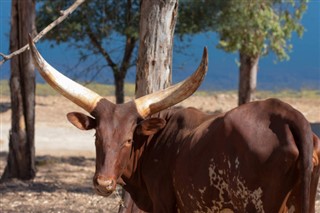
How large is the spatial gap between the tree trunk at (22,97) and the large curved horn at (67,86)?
17.8 ft

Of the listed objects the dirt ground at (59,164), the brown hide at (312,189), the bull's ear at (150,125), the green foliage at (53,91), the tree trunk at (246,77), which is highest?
the bull's ear at (150,125)

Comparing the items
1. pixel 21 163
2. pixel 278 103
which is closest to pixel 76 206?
pixel 21 163

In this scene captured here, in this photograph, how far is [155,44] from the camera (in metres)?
7.94

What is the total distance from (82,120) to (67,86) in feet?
1.24

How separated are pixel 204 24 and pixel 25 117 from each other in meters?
5.08

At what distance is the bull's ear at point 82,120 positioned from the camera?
616 cm

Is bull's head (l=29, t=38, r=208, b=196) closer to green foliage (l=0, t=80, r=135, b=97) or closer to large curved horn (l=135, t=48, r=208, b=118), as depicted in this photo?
large curved horn (l=135, t=48, r=208, b=118)

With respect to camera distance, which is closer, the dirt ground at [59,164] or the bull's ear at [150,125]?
the bull's ear at [150,125]

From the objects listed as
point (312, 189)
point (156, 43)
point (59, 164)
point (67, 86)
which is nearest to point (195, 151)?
point (312, 189)

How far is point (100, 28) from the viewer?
15.6 m

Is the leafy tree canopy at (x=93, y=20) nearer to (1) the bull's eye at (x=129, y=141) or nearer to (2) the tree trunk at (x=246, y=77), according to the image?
(2) the tree trunk at (x=246, y=77)

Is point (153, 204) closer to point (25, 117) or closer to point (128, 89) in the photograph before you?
point (25, 117)

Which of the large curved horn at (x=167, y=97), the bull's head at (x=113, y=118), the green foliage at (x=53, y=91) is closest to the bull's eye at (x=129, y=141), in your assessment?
the bull's head at (x=113, y=118)

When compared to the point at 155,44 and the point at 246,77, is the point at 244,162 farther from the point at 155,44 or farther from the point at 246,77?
the point at 246,77
